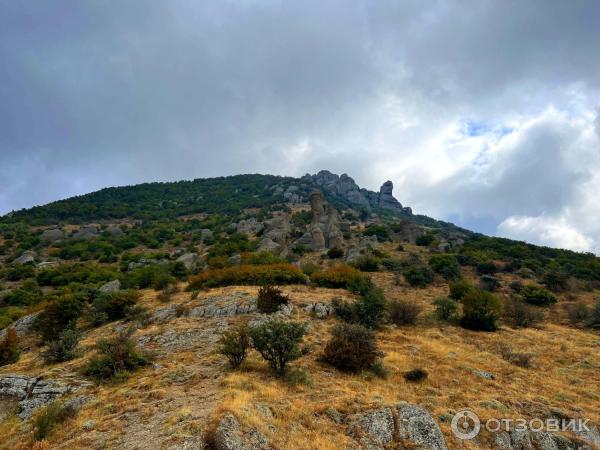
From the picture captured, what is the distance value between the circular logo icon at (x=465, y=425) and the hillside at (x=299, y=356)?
212mm

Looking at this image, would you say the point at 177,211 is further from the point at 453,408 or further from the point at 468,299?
the point at 453,408

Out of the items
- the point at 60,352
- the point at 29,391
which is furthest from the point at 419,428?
the point at 60,352

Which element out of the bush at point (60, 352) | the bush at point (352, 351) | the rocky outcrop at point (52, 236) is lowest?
the bush at point (60, 352)

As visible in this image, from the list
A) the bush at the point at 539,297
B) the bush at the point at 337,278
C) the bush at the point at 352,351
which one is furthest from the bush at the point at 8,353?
the bush at the point at 539,297

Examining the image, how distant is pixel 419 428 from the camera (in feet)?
28.5

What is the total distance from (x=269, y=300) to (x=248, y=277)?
266 inches

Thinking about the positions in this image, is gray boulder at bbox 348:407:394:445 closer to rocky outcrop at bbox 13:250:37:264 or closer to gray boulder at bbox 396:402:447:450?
gray boulder at bbox 396:402:447:450

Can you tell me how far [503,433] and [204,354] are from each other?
11.2 m

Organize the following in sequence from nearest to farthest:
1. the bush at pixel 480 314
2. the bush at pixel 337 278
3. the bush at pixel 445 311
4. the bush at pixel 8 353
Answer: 1. the bush at pixel 8 353
2. the bush at pixel 480 314
3. the bush at pixel 445 311
4. the bush at pixel 337 278

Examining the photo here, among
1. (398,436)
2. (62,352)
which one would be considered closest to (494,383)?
(398,436)

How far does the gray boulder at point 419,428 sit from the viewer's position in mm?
8344

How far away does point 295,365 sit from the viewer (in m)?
13.3

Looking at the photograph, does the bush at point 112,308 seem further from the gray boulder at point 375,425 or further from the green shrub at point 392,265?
the green shrub at point 392,265

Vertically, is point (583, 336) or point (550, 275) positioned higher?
point (550, 275)
